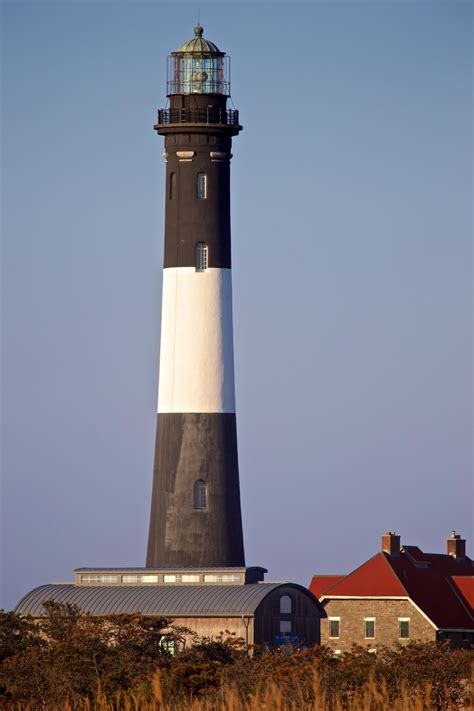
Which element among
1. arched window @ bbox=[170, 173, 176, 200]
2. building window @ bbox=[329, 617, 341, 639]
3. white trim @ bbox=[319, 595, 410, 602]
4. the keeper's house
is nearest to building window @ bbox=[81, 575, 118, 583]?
the keeper's house

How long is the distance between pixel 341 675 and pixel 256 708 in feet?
31.7

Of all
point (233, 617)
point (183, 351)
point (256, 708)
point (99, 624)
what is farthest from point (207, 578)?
point (256, 708)

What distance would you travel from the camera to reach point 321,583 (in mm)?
73625

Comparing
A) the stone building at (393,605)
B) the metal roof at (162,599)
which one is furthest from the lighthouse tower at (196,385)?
the stone building at (393,605)

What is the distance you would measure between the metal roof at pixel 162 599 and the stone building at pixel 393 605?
12640 mm

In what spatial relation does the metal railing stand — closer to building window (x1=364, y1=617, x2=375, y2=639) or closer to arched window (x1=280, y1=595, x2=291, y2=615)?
arched window (x1=280, y1=595, x2=291, y2=615)

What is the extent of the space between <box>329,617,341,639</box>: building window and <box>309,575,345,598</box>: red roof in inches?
123

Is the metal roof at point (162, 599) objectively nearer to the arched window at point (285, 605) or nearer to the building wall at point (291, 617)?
the building wall at point (291, 617)

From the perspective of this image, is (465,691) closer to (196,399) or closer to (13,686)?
(13,686)

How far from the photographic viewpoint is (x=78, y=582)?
5700 centimetres

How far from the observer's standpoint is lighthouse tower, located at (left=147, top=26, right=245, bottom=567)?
56188 millimetres

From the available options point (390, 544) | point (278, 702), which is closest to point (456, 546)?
point (390, 544)

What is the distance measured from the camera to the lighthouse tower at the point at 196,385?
56.2m

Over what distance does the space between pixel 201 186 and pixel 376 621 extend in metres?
18.8
